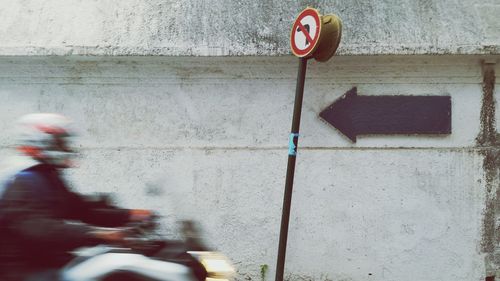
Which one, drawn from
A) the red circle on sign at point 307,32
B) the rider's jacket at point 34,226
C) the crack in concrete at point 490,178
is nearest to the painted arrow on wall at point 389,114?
the crack in concrete at point 490,178

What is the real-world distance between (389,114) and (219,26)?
6.87 ft

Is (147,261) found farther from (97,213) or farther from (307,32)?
(307,32)

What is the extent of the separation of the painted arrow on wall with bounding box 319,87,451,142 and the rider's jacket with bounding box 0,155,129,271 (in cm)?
325

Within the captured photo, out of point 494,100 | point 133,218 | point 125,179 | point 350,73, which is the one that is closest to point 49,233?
point 133,218

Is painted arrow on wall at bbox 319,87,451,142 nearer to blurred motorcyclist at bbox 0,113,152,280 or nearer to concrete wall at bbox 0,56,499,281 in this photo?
concrete wall at bbox 0,56,499,281

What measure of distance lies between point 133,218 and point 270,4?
322cm

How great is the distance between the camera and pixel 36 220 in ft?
10.5

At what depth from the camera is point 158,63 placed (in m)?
5.80

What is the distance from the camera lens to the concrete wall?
580cm

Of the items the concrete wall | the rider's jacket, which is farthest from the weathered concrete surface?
the rider's jacket

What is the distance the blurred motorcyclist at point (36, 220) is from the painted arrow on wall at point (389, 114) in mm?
3144

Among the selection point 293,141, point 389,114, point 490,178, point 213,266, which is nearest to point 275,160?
point 293,141

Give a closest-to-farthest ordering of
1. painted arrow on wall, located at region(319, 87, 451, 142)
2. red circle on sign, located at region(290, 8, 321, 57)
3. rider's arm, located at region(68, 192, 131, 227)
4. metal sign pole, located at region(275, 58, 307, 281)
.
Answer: rider's arm, located at region(68, 192, 131, 227) → red circle on sign, located at region(290, 8, 321, 57) → metal sign pole, located at region(275, 58, 307, 281) → painted arrow on wall, located at region(319, 87, 451, 142)

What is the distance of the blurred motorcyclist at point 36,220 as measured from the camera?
127 inches
